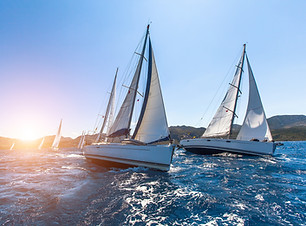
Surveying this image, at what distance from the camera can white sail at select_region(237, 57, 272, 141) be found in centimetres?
2130

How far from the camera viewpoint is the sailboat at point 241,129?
20.0 metres

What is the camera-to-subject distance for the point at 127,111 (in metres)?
14.5

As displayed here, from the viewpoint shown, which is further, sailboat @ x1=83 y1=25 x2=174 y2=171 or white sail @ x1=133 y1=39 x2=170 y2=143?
white sail @ x1=133 y1=39 x2=170 y2=143

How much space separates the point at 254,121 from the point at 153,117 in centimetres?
1795

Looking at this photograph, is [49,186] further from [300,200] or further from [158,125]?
[300,200]

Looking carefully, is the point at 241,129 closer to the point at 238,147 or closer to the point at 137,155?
the point at 238,147

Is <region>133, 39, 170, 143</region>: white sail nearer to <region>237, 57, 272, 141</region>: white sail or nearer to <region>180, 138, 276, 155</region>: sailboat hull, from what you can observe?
<region>180, 138, 276, 155</region>: sailboat hull

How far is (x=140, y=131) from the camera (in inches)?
516

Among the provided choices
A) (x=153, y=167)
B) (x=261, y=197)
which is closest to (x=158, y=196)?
(x=261, y=197)

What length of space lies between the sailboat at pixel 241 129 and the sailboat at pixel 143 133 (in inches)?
511

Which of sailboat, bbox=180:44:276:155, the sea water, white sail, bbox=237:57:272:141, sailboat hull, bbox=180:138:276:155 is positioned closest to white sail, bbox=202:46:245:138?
sailboat, bbox=180:44:276:155

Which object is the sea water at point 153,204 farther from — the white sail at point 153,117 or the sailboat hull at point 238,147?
the sailboat hull at point 238,147

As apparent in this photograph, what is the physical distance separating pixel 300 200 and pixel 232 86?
2322cm

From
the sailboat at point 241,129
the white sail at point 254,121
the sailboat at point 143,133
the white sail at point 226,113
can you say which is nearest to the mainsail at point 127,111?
the sailboat at point 143,133
